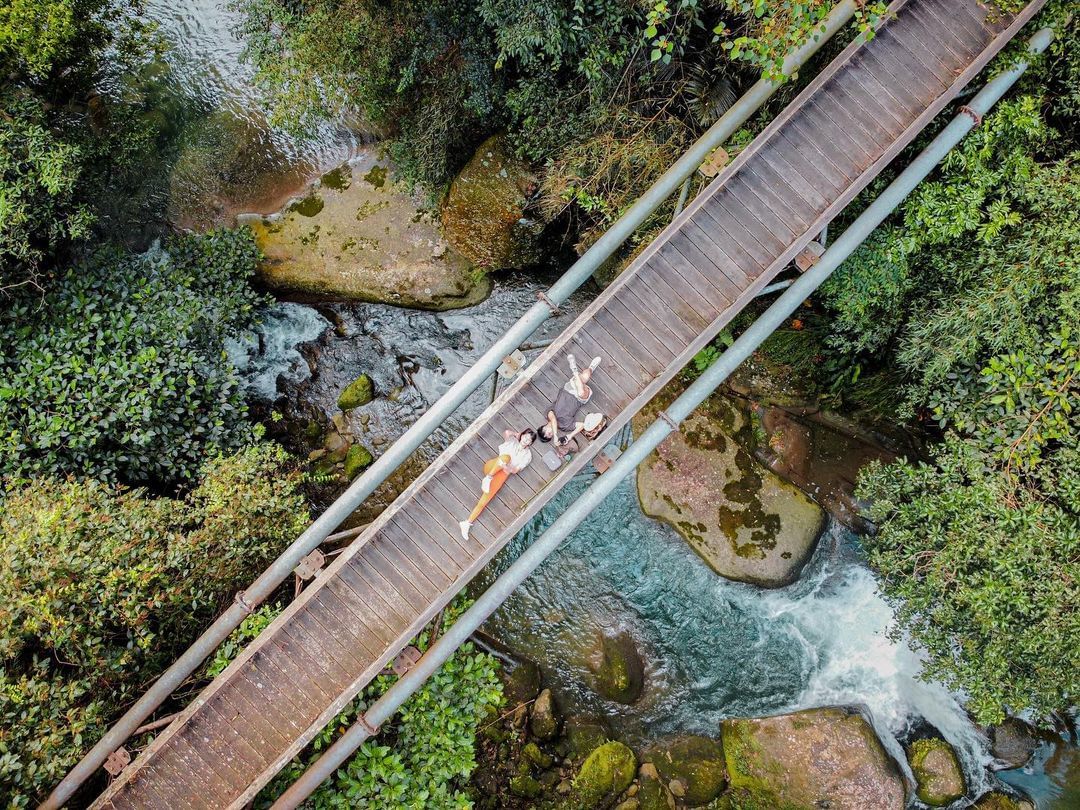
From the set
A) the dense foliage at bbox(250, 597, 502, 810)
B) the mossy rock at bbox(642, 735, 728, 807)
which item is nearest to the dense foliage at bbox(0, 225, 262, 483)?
the dense foliage at bbox(250, 597, 502, 810)

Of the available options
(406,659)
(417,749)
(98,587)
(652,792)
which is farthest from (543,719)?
(98,587)

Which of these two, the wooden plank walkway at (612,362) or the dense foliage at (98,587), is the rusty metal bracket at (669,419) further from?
the dense foliage at (98,587)

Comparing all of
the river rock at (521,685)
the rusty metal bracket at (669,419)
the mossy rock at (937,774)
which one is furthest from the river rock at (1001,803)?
the rusty metal bracket at (669,419)

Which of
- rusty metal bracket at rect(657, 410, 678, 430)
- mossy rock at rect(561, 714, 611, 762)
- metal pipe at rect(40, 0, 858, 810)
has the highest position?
metal pipe at rect(40, 0, 858, 810)

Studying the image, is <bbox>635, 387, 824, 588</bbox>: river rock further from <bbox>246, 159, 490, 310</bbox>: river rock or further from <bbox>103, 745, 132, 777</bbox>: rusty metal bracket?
<bbox>103, 745, 132, 777</bbox>: rusty metal bracket

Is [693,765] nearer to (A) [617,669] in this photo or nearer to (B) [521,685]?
(A) [617,669]

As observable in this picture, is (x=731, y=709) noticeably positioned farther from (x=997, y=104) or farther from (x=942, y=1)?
(x=942, y=1)
